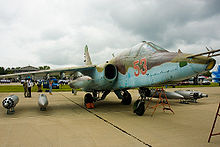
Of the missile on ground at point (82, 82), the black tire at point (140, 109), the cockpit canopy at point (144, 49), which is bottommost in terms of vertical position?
the black tire at point (140, 109)

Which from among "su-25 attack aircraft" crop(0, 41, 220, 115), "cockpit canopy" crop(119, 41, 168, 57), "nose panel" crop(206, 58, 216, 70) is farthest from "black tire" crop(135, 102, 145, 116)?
"nose panel" crop(206, 58, 216, 70)

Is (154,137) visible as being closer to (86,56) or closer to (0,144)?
(0,144)

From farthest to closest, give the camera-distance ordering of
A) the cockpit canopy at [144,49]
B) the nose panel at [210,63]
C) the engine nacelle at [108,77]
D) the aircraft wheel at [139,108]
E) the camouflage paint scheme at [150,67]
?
1. the engine nacelle at [108,77]
2. the aircraft wheel at [139,108]
3. the cockpit canopy at [144,49]
4. the camouflage paint scheme at [150,67]
5. the nose panel at [210,63]

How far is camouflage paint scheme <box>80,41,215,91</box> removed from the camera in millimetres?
4340

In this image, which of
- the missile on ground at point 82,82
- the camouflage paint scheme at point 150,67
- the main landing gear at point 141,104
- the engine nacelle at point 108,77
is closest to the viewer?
the camouflage paint scheme at point 150,67

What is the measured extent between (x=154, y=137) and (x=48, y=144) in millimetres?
2542

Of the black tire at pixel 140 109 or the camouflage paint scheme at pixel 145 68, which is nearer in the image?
the camouflage paint scheme at pixel 145 68

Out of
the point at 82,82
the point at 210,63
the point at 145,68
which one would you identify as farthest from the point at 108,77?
the point at 210,63

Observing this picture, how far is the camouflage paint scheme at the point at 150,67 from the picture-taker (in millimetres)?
4340

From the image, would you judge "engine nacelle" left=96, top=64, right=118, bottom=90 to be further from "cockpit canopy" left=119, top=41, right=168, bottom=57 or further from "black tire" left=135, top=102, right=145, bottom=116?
"black tire" left=135, top=102, right=145, bottom=116

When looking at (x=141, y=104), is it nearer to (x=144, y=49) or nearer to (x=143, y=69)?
(x=143, y=69)

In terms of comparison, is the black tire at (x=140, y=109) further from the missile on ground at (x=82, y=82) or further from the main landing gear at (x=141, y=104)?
the missile on ground at (x=82, y=82)

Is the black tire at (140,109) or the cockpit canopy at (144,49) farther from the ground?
the cockpit canopy at (144,49)

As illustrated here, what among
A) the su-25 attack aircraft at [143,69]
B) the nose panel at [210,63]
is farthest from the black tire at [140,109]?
the nose panel at [210,63]
